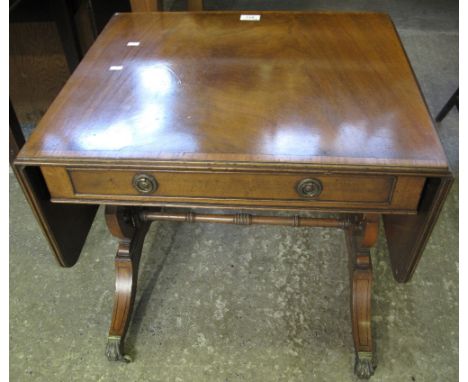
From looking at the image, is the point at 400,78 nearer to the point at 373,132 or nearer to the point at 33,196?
the point at 373,132

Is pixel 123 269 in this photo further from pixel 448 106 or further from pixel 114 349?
pixel 448 106

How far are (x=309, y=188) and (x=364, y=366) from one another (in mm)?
588

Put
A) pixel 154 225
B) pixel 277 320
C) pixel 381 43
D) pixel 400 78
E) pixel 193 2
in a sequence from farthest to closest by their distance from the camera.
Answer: pixel 193 2
pixel 154 225
pixel 277 320
pixel 381 43
pixel 400 78

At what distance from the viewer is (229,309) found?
1.39 metres

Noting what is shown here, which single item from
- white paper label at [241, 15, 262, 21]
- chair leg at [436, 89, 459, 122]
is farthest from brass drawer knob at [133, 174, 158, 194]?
chair leg at [436, 89, 459, 122]

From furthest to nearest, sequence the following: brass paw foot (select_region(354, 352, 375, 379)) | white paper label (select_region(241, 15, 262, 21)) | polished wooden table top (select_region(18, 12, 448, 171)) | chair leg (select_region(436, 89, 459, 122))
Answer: chair leg (select_region(436, 89, 459, 122)) → white paper label (select_region(241, 15, 262, 21)) → brass paw foot (select_region(354, 352, 375, 379)) → polished wooden table top (select_region(18, 12, 448, 171))

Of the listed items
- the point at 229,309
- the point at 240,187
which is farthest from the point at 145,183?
the point at 229,309

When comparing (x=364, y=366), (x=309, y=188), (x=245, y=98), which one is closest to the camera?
(x=309, y=188)

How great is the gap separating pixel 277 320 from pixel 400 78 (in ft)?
2.58

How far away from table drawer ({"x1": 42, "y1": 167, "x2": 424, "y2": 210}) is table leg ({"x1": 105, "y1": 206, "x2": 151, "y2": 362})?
0.28 meters

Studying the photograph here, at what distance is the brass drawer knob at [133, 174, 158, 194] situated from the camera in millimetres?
935

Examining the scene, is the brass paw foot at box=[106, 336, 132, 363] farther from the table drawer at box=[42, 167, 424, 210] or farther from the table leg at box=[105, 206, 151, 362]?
the table drawer at box=[42, 167, 424, 210]

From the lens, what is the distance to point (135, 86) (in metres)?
1.10

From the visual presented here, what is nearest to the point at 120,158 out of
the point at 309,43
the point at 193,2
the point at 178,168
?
the point at 178,168
